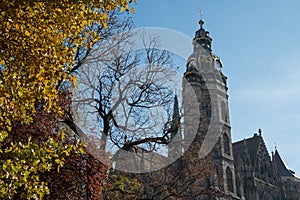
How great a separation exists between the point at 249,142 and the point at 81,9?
45.7m

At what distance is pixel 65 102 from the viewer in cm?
1316

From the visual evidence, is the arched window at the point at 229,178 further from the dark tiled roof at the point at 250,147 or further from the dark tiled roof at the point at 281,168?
the dark tiled roof at the point at 281,168

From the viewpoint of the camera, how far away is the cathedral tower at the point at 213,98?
37.5 metres

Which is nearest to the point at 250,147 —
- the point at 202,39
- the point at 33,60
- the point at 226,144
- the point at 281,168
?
the point at 226,144

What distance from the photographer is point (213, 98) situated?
41.0 m

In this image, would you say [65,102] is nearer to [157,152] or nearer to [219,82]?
[157,152]

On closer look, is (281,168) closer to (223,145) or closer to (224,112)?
(224,112)

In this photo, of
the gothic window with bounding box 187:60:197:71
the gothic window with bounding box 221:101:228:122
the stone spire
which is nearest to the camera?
the gothic window with bounding box 221:101:228:122

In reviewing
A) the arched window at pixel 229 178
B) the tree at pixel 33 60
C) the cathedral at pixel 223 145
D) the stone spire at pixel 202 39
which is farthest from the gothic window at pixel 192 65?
the tree at pixel 33 60

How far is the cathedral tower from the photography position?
3750 cm

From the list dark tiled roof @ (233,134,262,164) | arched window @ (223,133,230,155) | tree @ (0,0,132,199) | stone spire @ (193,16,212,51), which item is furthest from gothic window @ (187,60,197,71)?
tree @ (0,0,132,199)

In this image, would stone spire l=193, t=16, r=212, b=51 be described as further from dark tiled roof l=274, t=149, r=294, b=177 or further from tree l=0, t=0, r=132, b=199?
tree l=0, t=0, r=132, b=199

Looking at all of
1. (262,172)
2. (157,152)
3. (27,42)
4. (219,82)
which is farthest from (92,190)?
(262,172)

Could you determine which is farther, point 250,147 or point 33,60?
point 250,147
